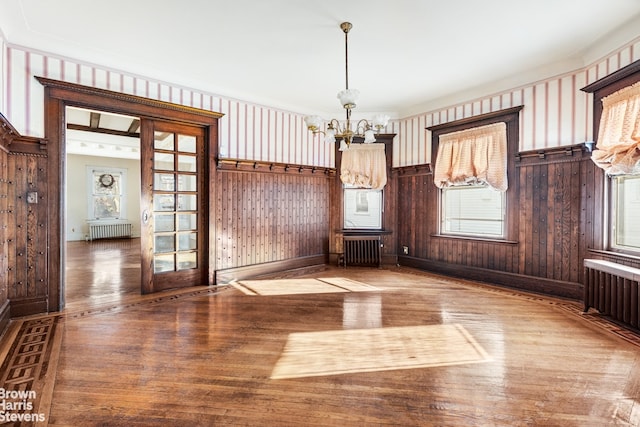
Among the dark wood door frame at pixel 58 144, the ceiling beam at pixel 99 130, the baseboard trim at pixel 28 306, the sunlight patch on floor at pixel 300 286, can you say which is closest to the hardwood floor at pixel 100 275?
the baseboard trim at pixel 28 306

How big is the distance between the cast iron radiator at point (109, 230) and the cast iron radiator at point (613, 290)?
41.6ft

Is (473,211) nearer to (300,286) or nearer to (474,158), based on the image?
(474,158)

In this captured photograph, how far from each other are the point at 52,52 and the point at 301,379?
451 centimetres

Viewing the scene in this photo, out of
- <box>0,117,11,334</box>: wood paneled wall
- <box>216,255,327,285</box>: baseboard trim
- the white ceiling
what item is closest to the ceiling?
the white ceiling

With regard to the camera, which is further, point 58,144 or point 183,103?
point 183,103

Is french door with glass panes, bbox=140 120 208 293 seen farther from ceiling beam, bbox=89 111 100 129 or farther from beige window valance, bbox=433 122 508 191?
beige window valance, bbox=433 122 508 191

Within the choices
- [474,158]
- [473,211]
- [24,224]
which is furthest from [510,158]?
[24,224]

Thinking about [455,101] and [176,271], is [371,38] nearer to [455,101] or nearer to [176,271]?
[455,101]

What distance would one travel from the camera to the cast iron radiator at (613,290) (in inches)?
124

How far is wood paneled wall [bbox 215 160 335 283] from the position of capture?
17.4 feet

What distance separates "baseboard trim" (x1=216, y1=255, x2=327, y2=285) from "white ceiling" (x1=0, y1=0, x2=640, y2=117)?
296 centimetres

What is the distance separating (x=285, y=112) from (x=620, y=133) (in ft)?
15.8

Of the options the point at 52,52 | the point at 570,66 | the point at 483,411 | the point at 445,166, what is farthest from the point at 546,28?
the point at 52,52

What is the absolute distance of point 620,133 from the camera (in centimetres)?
343
